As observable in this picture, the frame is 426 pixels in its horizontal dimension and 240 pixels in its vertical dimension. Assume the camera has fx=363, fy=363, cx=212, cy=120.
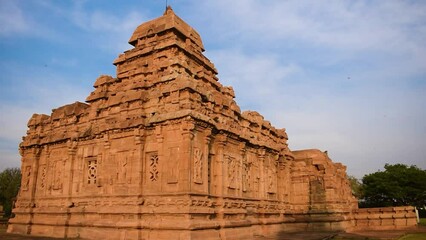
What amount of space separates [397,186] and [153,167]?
4585cm

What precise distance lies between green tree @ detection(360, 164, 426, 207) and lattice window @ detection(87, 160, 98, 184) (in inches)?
1784

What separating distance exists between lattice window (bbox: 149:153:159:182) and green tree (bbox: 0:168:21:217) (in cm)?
3981

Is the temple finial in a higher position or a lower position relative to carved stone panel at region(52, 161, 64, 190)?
higher

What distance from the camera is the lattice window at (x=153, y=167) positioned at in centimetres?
1453

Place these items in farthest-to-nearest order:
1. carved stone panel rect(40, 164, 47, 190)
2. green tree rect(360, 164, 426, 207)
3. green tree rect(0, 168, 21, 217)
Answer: green tree rect(360, 164, 426, 207) < green tree rect(0, 168, 21, 217) < carved stone panel rect(40, 164, 47, 190)

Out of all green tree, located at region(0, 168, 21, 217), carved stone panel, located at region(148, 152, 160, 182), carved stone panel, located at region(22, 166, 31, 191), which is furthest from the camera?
green tree, located at region(0, 168, 21, 217)

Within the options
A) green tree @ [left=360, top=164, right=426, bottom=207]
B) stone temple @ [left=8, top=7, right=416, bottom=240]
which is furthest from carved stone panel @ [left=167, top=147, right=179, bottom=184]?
green tree @ [left=360, top=164, right=426, bottom=207]

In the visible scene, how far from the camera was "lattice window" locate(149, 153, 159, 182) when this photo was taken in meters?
14.5

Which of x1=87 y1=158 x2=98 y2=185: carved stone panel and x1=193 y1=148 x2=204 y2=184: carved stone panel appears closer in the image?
x1=193 y1=148 x2=204 y2=184: carved stone panel

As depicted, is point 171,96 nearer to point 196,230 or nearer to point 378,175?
point 196,230

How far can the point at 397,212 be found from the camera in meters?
24.7

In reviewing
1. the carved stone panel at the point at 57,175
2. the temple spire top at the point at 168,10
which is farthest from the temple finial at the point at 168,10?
the carved stone panel at the point at 57,175

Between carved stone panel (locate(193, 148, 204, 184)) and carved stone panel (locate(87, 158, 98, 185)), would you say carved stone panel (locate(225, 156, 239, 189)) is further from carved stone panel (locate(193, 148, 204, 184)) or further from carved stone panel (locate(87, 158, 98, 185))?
carved stone panel (locate(87, 158, 98, 185))

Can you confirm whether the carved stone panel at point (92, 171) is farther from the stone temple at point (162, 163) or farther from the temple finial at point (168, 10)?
the temple finial at point (168, 10)
